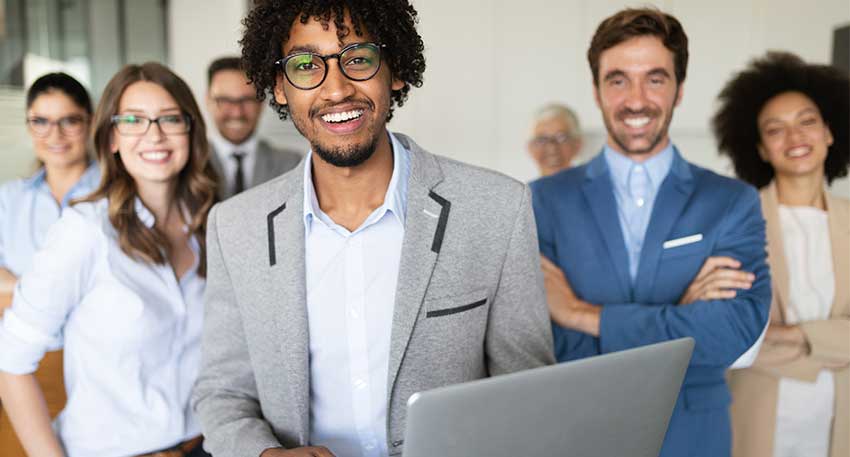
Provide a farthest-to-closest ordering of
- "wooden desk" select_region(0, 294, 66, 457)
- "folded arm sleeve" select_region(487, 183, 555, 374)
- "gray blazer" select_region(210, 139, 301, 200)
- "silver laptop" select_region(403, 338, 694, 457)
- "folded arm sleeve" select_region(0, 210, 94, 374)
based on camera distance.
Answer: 1. "gray blazer" select_region(210, 139, 301, 200)
2. "wooden desk" select_region(0, 294, 66, 457)
3. "folded arm sleeve" select_region(0, 210, 94, 374)
4. "folded arm sleeve" select_region(487, 183, 555, 374)
5. "silver laptop" select_region(403, 338, 694, 457)

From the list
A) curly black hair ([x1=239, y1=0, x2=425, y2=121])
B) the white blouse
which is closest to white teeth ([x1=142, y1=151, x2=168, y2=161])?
curly black hair ([x1=239, y1=0, x2=425, y2=121])

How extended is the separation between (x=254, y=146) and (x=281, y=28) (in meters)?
1.90

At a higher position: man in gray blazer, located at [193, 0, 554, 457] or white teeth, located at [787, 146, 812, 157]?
white teeth, located at [787, 146, 812, 157]

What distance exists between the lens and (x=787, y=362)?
2346 millimetres

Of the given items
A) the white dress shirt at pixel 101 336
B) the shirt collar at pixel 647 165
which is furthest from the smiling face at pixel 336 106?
the shirt collar at pixel 647 165

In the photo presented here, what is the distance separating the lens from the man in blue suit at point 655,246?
192 centimetres

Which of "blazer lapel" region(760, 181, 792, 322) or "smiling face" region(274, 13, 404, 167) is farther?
"blazer lapel" region(760, 181, 792, 322)

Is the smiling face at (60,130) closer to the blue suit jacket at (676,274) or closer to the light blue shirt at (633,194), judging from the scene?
the blue suit jacket at (676,274)

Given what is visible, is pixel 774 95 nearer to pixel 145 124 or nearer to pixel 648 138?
pixel 648 138

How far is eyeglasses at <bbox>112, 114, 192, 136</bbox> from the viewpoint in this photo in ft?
6.76

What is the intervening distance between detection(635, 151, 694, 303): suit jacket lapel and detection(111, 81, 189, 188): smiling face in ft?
4.60

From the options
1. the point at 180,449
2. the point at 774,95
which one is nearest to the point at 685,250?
the point at 774,95

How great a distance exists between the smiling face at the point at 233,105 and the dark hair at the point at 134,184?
1.17m

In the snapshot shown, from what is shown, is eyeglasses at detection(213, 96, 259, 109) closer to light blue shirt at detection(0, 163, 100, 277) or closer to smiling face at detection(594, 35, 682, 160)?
light blue shirt at detection(0, 163, 100, 277)
